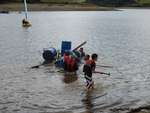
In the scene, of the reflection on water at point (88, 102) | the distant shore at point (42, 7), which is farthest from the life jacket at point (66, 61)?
the distant shore at point (42, 7)

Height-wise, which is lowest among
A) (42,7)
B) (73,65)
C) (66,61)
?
(42,7)

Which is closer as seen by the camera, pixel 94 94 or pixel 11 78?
pixel 94 94

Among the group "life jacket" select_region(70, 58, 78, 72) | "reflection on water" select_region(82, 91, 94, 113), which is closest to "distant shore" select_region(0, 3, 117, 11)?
"life jacket" select_region(70, 58, 78, 72)

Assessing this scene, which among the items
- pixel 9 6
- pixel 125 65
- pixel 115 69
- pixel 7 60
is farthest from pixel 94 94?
pixel 9 6

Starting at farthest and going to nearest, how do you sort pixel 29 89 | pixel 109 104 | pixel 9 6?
1. pixel 9 6
2. pixel 29 89
3. pixel 109 104

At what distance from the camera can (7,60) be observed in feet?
126

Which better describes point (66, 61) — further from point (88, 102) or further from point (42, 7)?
point (42, 7)

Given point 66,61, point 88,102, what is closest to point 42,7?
point 66,61

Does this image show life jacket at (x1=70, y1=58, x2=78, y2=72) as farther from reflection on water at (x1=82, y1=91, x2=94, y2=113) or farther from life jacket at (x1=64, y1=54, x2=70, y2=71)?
reflection on water at (x1=82, y1=91, x2=94, y2=113)

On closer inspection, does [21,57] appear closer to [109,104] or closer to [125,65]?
[125,65]

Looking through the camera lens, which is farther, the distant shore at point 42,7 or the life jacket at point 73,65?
the distant shore at point 42,7

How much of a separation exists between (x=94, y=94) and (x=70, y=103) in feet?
7.26

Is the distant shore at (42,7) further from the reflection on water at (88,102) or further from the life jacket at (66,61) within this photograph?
the reflection on water at (88,102)

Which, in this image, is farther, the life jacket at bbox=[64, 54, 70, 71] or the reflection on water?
the life jacket at bbox=[64, 54, 70, 71]
